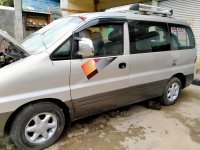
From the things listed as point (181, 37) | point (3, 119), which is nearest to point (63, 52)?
point (3, 119)

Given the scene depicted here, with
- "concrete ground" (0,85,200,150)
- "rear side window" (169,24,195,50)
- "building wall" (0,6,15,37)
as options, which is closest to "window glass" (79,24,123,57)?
"concrete ground" (0,85,200,150)

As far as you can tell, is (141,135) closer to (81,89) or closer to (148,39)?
(81,89)

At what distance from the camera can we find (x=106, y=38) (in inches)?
132

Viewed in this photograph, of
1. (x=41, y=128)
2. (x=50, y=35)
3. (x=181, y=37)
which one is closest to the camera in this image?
(x=41, y=128)

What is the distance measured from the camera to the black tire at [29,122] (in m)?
2.66

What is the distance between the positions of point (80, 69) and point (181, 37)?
257cm

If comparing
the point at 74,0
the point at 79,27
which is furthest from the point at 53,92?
the point at 74,0

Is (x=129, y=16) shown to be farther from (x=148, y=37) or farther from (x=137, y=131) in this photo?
(x=137, y=131)

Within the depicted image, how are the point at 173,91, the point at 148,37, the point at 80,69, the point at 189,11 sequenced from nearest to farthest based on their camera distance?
1. the point at 80,69
2. the point at 148,37
3. the point at 173,91
4. the point at 189,11

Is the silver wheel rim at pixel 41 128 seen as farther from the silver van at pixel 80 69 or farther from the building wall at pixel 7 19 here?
the building wall at pixel 7 19

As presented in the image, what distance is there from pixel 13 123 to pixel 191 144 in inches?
98.5

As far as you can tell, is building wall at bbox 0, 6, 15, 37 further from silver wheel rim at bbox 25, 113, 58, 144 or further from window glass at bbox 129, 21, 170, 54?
silver wheel rim at bbox 25, 113, 58, 144

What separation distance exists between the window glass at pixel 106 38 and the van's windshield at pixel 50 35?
0.24 meters

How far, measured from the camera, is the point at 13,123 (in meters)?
2.66
